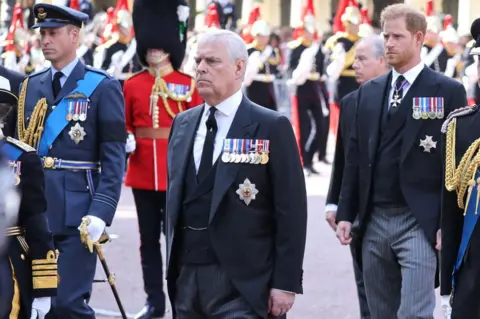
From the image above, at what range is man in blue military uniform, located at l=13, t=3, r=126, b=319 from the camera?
6520mm

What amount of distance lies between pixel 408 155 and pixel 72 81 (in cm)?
177

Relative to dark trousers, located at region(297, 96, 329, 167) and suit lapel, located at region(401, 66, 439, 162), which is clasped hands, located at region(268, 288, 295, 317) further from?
dark trousers, located at region(297, 96, 329, 167)

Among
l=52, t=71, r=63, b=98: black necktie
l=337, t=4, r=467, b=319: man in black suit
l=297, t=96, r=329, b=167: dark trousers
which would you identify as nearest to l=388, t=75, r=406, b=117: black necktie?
l=337, t=4, r=467, b=319: man in black suit

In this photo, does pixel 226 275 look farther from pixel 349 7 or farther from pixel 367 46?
pixel 349 7

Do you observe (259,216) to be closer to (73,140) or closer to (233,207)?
(233,207)

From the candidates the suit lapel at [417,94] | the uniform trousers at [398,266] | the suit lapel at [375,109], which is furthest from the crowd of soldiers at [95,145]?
the uniform trousers at [398,266]

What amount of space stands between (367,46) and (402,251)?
2.23 meters

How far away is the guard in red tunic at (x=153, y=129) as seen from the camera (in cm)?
828

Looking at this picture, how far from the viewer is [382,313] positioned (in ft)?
20.5

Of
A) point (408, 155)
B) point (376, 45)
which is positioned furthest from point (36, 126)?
point (376, 45)

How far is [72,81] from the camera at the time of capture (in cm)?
676

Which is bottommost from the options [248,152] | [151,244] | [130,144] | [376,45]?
[151,244]

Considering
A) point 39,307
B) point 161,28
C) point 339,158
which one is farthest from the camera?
point 161,28

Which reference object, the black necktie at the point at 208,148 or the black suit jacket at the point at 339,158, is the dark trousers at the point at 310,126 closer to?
the black suit jacket at the point at 339,158
